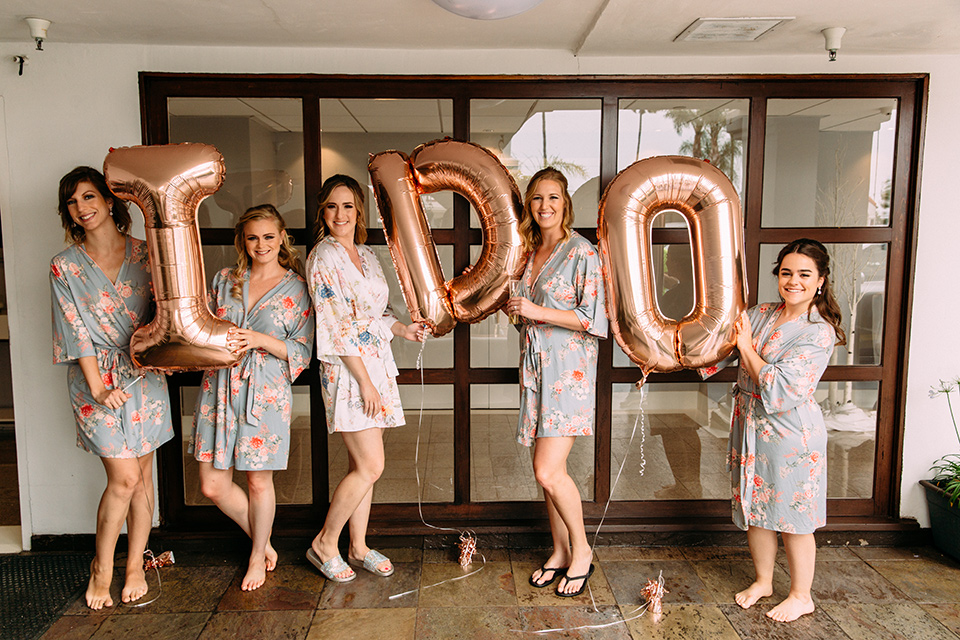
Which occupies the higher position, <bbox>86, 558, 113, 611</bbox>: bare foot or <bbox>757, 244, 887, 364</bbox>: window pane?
<bbox>757, 244, 887, 364</bbox>: window pane

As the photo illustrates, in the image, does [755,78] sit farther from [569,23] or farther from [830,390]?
[830,390]

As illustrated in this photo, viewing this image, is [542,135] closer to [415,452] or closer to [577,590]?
[415,452]

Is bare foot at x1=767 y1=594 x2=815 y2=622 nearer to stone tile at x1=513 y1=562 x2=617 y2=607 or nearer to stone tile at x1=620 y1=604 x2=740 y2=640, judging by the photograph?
stone tile at x1=620 y1=604 x2=740 y2=640

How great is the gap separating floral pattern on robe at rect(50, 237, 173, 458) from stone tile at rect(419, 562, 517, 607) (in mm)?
1121

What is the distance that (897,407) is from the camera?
2.54 m

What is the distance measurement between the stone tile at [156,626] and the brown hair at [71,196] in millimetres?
1289

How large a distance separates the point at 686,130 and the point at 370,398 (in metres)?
1.62

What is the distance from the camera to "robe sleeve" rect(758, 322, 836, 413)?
195 cm

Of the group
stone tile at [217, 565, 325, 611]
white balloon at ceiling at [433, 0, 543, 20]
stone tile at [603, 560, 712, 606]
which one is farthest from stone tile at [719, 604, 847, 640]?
white balloon at ceiling at [433, 0, 543, 20]

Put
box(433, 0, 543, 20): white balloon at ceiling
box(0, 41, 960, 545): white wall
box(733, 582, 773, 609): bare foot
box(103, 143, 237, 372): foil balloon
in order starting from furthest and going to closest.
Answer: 1. box(0, 41, 960, 545): white wall
2. box(733, 582, 773, 609): bare foot
3. box(103, 143, 237, 372): foil balloon
4. box(433, 0, 543, 20): white balloon at ceiling

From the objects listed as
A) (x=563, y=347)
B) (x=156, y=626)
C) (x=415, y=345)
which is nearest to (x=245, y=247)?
(x=415, y=345)

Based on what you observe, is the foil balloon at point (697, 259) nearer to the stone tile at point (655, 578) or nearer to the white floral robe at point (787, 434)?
the white floral robe at point (787, 434)

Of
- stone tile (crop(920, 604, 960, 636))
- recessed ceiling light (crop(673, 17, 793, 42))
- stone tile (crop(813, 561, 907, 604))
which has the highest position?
recessed ceiling light (crop(673, 17, 793, 42))

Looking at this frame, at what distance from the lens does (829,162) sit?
2471 millimetres
